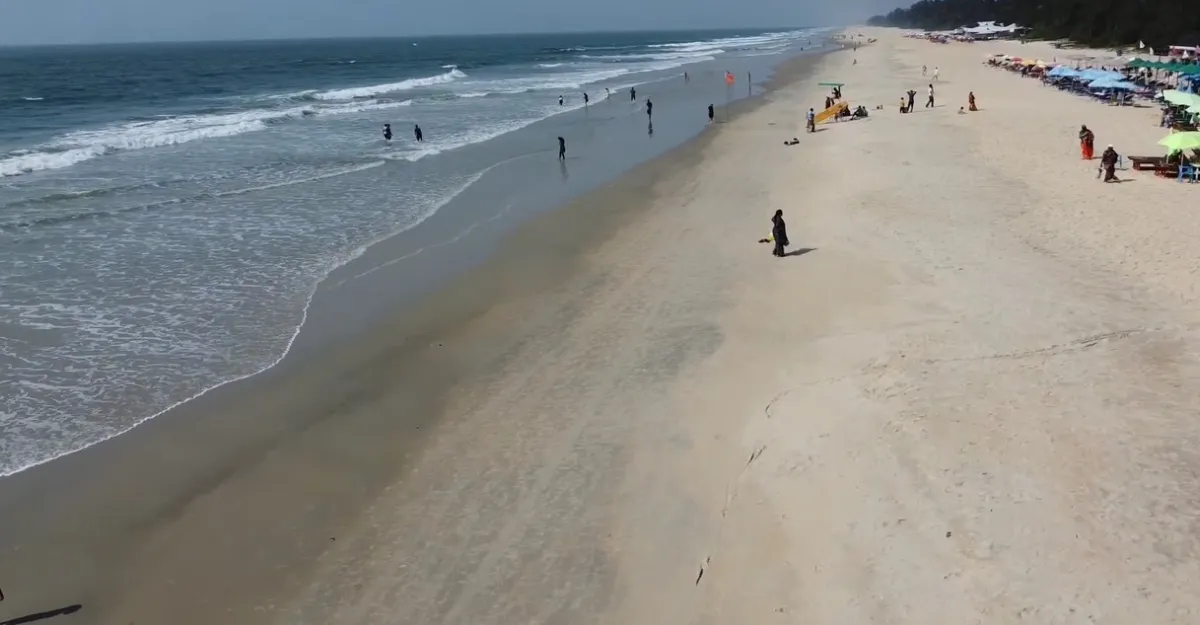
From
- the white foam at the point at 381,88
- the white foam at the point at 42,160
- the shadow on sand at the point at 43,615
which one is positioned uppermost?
the white foam at the point at 381,88

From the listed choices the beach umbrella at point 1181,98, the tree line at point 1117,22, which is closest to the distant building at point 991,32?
the tree line at point 1117,22

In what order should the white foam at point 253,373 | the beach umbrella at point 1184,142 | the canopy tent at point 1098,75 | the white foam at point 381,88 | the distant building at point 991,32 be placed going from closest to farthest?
the white foam at point 253,373 < the beach umbrella at point 1184,142 < the canopy tent at point 1098,75 < the white foam at point 381,88 < the distant building at point 991,32

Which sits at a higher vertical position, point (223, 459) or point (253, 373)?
point (253, 373)

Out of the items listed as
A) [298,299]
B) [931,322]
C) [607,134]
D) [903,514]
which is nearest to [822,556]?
[903,514]

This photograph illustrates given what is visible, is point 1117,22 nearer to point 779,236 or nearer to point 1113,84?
point 1113,84

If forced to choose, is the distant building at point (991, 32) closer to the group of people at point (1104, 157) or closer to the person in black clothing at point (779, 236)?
the group of people at point (1104, 157)

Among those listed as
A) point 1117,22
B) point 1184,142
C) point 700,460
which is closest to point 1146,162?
point 1184,142
